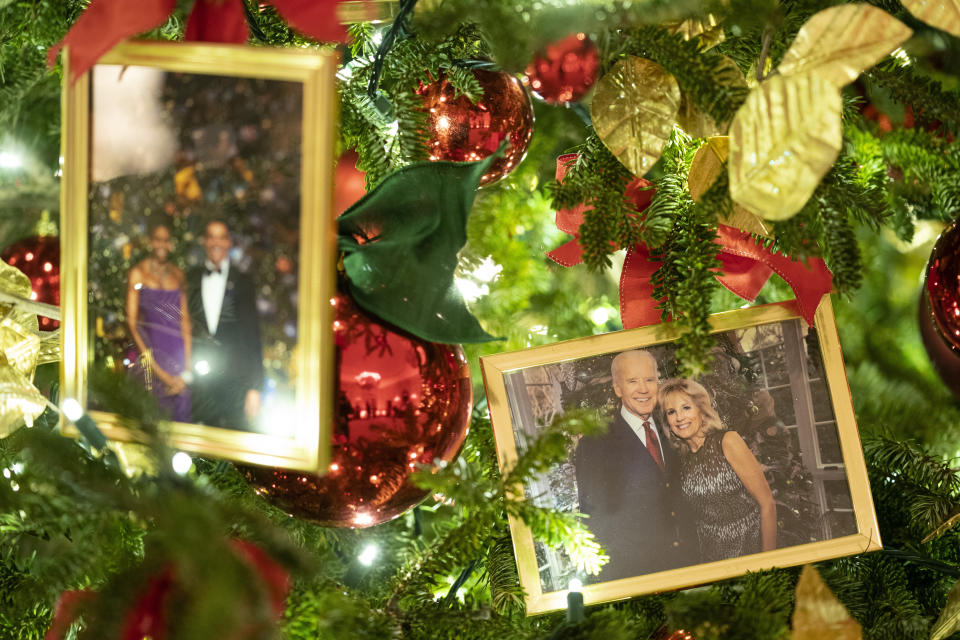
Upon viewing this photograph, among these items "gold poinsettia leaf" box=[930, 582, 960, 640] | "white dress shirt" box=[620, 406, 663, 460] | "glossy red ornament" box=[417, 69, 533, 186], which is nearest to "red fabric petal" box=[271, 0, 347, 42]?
"glossy red ornament" box=[417, 69, 533, 186]

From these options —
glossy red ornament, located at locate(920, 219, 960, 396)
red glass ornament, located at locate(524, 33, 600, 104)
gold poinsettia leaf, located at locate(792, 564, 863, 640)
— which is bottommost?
gold poinsettia leaf, located at locate(792, 564, 863, 640)

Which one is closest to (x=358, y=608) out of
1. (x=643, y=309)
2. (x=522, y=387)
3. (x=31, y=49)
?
(x=522, y=387)

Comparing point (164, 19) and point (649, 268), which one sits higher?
point (164, 19)

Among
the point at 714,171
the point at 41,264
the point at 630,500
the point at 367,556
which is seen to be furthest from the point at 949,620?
the point at 41,264

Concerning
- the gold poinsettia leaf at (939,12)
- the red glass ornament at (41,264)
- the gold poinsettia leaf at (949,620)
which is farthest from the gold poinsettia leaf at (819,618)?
the red glass ornament at (41,264)

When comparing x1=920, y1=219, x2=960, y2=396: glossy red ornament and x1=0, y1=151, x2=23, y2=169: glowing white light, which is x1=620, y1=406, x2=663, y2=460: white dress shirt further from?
x1=0, y1=151, x2=23, y2=169: glowing white light

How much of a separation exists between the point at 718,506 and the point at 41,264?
27.3 inches

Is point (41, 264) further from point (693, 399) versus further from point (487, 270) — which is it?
point (693, 399)

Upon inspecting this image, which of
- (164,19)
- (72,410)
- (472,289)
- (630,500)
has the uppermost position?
(164,19)

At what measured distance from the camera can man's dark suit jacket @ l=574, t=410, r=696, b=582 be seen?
57 cm

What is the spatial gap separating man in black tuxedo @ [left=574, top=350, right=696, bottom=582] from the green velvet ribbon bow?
0.54ft

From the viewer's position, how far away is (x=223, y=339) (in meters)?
0.43

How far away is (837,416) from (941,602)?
233 millimetres

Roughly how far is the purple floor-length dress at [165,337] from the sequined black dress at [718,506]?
368 millimetres
